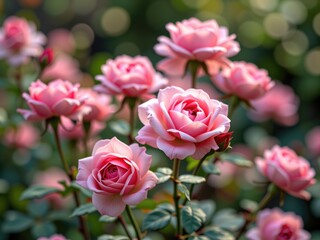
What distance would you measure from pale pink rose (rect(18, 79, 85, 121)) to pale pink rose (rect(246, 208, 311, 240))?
45 cm

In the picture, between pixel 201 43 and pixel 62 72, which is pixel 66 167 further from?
pixel 62 72

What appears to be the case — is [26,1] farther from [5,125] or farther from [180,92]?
[180,92]

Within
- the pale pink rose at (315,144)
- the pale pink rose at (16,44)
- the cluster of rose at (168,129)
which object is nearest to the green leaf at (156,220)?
the cluster of rose at (168,129)

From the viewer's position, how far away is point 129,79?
104cm

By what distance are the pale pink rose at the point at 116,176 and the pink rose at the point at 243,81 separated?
373 millimetres

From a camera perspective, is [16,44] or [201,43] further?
[16,44]

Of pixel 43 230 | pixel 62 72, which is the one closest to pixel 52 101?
pixel 43 230

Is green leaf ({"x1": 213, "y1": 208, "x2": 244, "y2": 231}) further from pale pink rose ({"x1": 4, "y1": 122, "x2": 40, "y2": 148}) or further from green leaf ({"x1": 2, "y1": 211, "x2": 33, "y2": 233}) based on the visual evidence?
pale pink rose ({"x1": 4, "y1": 122, "x2": 40, "y2": 148})

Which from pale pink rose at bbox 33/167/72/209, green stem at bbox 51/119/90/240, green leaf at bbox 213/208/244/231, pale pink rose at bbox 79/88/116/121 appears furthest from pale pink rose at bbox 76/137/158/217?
pale pink rose at bbox 33/167/72/209

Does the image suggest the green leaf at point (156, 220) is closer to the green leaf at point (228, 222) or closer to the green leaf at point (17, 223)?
the green leaf at point (228, 222)

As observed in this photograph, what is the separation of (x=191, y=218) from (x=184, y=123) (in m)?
0.19

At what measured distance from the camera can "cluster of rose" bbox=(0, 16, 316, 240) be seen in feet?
2.58

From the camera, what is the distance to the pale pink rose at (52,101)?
0.97 metres

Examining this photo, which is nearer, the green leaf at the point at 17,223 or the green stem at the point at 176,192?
the green stem at the point at 176,192
